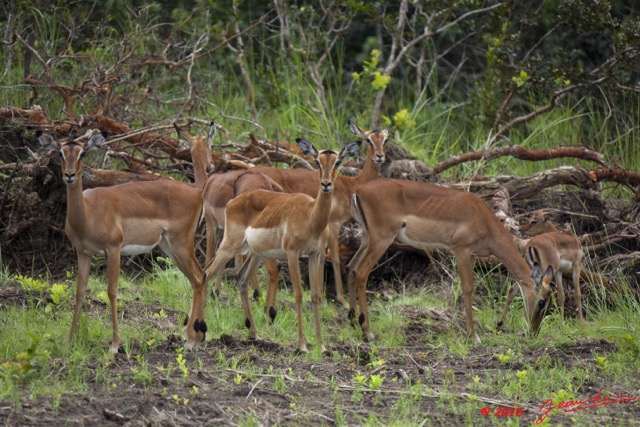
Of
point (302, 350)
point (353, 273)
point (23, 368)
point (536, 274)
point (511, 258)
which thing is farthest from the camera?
point (353, 273)

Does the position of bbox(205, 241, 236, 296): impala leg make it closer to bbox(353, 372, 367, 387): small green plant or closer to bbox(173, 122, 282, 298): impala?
bbox(173, 122, 282, 298): impala

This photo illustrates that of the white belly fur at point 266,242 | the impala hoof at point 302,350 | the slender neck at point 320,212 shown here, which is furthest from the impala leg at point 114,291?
the slender neck at point 320,212

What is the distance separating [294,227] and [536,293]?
88.5 inches

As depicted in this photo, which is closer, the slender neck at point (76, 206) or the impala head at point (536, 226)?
the slender neck at point (76, 206)

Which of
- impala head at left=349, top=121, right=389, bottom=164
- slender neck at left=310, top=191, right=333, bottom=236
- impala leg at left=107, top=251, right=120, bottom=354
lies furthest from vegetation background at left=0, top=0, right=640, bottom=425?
impala head at left=349, top=121, right=389, bottom=164

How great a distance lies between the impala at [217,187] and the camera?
859 cm

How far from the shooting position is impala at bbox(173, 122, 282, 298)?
8.59 metres

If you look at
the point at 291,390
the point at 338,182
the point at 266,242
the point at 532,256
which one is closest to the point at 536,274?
the point at 532,256

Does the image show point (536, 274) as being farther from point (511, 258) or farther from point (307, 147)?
point (307, 147)

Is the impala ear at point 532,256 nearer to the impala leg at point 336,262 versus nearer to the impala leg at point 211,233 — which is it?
the impala leg at point 336,262

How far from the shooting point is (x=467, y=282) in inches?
326

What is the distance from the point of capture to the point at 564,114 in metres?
12.4

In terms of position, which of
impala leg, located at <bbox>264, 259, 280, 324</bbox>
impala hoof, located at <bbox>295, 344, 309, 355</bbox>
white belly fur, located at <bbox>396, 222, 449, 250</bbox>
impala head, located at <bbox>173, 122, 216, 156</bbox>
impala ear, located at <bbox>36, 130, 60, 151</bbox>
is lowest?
impala leg, located at <bbox>264, 259, 280, 324</bbox>

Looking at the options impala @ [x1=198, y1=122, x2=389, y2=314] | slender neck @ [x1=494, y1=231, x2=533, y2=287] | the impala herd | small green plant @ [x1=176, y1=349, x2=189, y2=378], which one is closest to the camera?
small green plant @ [x1=176, y1=349, x2=189, y2=378]
